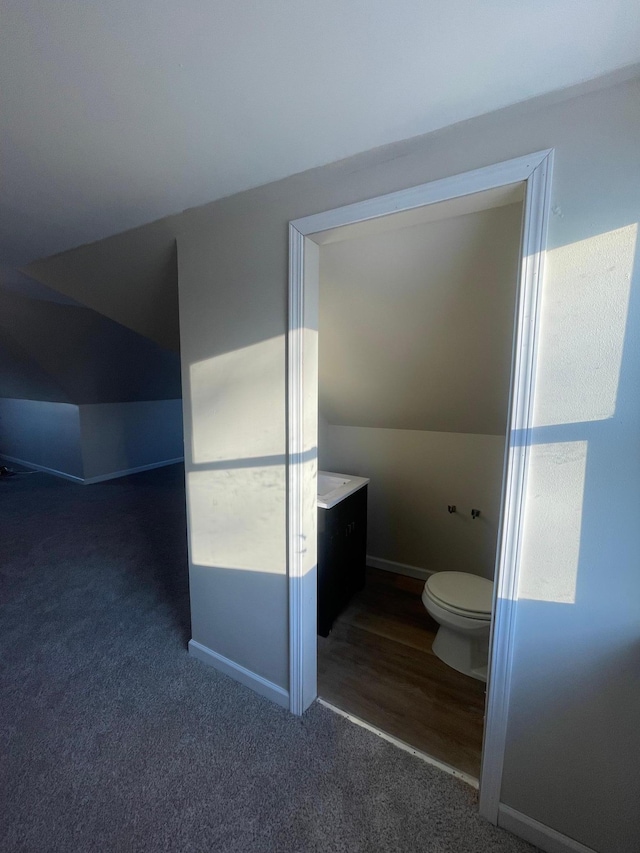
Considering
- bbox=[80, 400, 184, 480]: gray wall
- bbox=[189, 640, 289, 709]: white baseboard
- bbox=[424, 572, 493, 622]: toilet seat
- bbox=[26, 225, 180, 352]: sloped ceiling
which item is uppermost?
bbox=[26, 225, 180, 352]: sloped ceiling

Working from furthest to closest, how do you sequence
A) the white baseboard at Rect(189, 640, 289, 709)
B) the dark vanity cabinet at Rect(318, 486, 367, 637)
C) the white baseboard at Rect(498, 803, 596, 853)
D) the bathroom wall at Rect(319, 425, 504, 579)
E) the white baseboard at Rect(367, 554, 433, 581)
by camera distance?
A: the white baseboard at Rect(367, 554, 433, 581) → the bathroom wall at Rect(319, 425, 504, 579) → the dark vanity cabinet at Rect(318, 486, 367, 637) → the white baseboard at Rect(189, 640, 289, 709) → the white baseboard at Rect(498, 803, 596, 853)

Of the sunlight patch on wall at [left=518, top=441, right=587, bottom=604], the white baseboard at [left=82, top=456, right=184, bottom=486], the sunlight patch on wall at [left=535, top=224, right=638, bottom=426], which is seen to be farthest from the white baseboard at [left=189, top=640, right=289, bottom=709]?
the white baseboard at [left=82, top=456, right=184, bottom=486]

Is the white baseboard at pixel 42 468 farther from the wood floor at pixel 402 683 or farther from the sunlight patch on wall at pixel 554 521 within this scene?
the sunlight patch on wall at pixel 554 521

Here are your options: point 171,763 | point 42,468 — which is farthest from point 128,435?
point 171,763

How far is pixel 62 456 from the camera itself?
4926mm

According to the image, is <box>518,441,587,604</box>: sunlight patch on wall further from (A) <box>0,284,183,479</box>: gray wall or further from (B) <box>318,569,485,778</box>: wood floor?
(A) <box>0,284,183,479</box>: gray wall

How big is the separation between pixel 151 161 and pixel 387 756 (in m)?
2.31

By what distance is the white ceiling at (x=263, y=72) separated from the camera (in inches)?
28.4

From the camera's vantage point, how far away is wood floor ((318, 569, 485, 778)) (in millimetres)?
1485

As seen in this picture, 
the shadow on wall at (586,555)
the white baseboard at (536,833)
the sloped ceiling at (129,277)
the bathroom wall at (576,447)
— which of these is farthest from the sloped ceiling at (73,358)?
the white baseboard at (536,833)

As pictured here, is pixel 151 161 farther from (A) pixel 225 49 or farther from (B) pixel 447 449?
(B) pixel 447 449

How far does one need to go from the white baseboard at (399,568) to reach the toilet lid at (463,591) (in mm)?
591

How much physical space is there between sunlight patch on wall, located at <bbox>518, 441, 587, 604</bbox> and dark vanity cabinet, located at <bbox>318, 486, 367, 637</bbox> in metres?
1.13

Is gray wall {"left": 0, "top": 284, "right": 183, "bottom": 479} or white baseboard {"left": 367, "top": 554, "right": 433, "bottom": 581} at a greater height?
gray wall {"left": 0, "top": 284, "right": 183, "bottom": 479}
